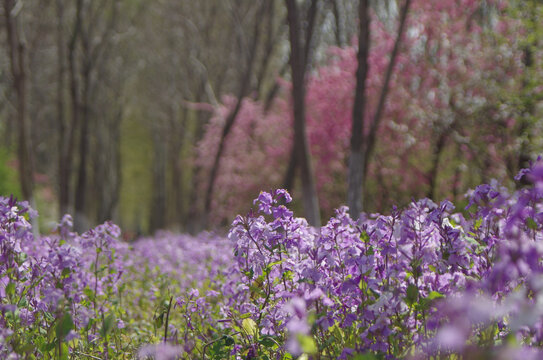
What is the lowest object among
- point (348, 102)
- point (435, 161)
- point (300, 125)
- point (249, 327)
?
point (249, 327)

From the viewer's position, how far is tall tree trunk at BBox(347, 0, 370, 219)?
864cm

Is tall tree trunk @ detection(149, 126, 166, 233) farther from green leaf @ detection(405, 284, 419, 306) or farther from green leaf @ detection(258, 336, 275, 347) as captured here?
green leaf @ detection(405, 284, 419, 306)

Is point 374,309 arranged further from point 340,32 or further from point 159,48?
point 159,48

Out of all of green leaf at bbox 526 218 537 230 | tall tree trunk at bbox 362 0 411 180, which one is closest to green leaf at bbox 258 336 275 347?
green leaf at bbox 526 218 537 230

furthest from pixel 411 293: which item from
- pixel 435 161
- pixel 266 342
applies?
pixel 435 161

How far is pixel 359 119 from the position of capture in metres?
8.72

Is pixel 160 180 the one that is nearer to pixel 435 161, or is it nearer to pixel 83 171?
pixel 83 171

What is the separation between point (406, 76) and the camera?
14203mm

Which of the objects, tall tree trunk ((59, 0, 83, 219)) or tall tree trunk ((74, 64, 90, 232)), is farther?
tall tree trunk ((74, 64, 90, 232))

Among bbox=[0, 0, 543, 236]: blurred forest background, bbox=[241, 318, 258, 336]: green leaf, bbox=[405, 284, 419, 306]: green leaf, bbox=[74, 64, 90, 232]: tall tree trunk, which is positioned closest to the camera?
bbox=[405, 284, 419, 306]: green leaf

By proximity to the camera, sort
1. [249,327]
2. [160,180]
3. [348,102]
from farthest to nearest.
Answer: [160,180], [348,102], [249,327]

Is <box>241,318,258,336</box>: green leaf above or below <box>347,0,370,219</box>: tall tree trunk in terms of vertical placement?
below

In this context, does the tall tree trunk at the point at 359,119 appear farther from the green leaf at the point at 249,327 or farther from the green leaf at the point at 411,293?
the green leaf at the point at 411,293

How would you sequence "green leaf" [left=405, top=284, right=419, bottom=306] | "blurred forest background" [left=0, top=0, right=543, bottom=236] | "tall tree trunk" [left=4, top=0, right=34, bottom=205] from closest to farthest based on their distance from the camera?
"green leaf" [left=405, top=284, right=419, bottom=306] < "tall tree trunk" [left=4, top=0, right=34, bottom=205] < "blurred forest background" [left=0, top=0, right=543, bottom=236]
